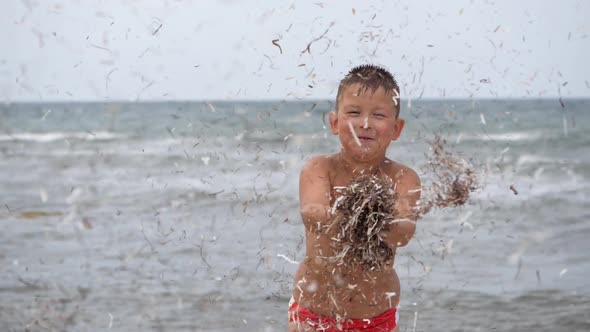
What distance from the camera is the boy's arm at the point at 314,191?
348 centimetres

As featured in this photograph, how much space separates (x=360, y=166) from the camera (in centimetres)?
375

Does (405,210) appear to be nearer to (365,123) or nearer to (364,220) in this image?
(364,220)

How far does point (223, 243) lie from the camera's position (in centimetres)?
864

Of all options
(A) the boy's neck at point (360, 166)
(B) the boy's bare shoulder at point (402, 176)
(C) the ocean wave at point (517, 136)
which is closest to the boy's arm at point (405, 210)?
(B) the boy's bare shoulder at point (402, 176)

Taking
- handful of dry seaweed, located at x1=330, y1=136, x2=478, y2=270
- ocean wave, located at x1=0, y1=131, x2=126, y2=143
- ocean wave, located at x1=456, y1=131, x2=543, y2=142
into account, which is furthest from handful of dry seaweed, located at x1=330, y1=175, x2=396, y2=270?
ocean wave, located at x1=0, y1=131, x2=126, y2=143

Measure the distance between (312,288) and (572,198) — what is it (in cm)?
1030

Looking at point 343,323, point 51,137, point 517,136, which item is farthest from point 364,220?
point 51,137

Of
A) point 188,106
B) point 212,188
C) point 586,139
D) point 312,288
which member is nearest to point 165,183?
point 212,188

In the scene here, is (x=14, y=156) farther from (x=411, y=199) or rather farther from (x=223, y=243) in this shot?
(x=411, y=199)

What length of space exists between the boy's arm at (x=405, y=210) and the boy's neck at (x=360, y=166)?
0.13 meters

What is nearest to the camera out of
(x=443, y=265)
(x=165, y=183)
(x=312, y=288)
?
(x=312, y=288)

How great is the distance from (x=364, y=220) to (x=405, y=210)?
30 centimetres

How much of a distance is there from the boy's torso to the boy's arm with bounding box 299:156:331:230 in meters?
0.03

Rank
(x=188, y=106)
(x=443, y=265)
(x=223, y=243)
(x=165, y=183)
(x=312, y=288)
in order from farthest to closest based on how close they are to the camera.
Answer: (x=188, y=106) → (x=165, y=183) → (x=223, y=243) → (x=443, y=265) → (x=312, y=288)
